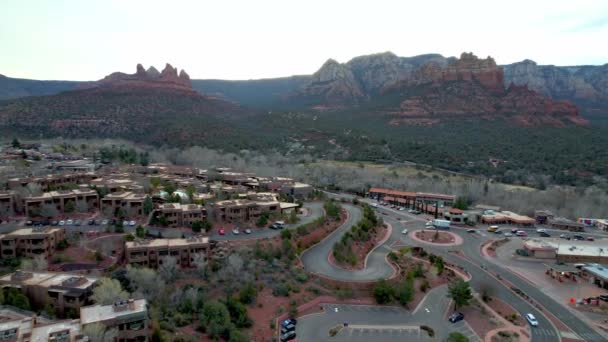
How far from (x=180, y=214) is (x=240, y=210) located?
5843mm

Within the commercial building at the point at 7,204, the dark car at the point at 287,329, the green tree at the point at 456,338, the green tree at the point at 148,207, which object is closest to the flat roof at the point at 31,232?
the green tree at the point at 148,207

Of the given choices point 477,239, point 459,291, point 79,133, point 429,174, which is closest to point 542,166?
point 429,174

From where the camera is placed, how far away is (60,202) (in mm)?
39438

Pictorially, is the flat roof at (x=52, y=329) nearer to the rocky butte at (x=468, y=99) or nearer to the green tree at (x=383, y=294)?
the green tree at (x=383, y=294)

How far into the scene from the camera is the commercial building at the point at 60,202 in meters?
37.9

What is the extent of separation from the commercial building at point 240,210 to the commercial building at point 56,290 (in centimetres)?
1570

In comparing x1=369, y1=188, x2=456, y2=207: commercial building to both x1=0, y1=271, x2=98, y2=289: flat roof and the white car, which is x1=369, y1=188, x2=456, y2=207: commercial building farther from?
x1=0, y1=271, x2=98, y2=289: flat roof

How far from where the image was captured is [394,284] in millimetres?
32031

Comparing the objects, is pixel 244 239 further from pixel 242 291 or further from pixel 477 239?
pixel 477 239

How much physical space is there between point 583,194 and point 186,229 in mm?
61543

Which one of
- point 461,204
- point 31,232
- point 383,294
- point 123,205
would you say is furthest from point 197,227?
point 461,204

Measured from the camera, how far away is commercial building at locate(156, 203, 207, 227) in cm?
3775

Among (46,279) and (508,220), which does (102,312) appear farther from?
(508,220)

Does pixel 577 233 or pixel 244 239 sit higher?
pixel 244 239
